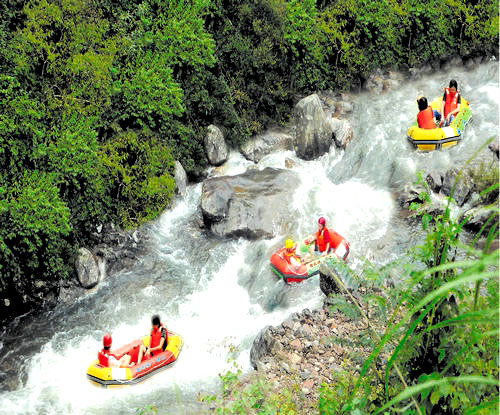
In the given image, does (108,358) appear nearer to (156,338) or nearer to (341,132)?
(156,338)

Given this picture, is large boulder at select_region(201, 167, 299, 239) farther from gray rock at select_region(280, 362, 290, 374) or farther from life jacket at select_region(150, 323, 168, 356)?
gray rock at select_region(280, 362, 290, 374)

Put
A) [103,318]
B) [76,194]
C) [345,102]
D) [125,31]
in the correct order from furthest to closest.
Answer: [345,102], [125,31], [76,194], [103,318]

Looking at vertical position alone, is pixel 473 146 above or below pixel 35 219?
below

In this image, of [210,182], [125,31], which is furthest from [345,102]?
[125,31]

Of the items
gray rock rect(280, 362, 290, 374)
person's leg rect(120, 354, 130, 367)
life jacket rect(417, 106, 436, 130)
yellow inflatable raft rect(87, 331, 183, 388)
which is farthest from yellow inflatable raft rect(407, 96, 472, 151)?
person's leg rect(120, 354, 130, 367)

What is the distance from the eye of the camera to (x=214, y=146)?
15.9 metres

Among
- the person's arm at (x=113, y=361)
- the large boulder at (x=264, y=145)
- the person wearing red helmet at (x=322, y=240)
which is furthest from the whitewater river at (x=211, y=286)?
the person wearing red helmet at (x=322, y=240)

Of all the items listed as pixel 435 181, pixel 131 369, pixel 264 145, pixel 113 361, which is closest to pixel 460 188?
pixel 435 181

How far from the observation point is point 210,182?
48.4 feet

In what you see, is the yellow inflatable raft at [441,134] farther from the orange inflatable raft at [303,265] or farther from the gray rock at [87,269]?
the gray rock at [87,269]

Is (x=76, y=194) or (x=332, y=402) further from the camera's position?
(x=76, y=194)

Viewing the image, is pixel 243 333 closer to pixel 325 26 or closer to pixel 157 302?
pixel 157 302

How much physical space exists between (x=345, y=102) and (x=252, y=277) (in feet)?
24.2

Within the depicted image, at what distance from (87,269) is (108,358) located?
320 centimetres
